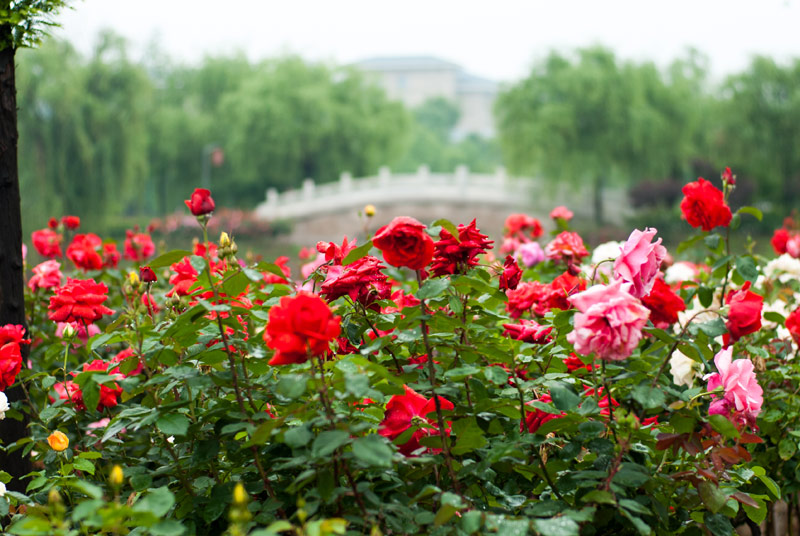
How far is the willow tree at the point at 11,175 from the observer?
7.22ft

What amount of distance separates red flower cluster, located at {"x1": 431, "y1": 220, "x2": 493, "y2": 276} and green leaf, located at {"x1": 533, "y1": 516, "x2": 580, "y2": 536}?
0.50m

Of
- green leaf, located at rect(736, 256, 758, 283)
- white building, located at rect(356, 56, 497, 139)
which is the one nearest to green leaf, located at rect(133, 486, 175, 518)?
green leaf, located at rect(736, 256, 758, 283)

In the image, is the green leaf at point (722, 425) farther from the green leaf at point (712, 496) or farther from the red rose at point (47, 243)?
the red rose at point (47, 243)

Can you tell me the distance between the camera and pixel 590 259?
12.6ft

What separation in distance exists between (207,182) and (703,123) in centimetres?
1517

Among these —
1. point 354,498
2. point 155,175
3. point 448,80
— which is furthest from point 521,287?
point 448,80

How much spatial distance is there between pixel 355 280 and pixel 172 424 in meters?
0.41

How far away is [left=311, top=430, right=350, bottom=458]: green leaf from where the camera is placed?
1129 mm

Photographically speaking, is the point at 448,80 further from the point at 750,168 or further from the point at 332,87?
the point at 750,168

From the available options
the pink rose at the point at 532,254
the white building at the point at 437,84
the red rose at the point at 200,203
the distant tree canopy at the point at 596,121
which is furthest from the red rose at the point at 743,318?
the white building at the point at 437,84

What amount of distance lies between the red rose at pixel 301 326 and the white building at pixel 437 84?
68.3m

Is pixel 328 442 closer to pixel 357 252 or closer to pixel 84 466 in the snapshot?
pixel 357 252

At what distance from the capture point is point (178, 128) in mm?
26609

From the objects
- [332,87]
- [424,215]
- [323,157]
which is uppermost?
[332,87]
